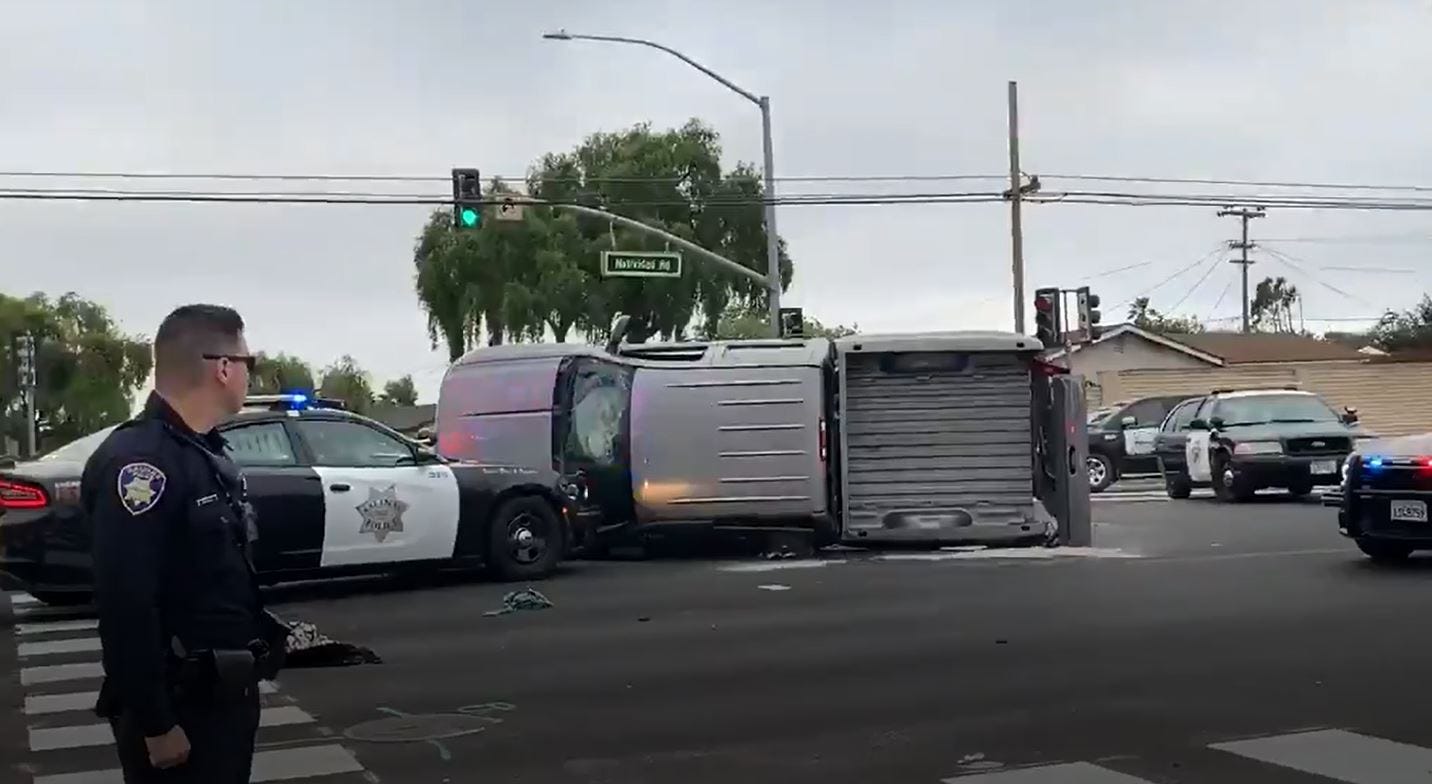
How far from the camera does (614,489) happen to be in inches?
626

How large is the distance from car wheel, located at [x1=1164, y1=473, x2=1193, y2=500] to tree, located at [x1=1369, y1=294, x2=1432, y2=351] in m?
32.3

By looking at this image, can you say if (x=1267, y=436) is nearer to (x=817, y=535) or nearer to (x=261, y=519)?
(x=817, y=535)

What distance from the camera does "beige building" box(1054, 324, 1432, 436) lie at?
4381 cm

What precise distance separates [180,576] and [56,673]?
255 inches

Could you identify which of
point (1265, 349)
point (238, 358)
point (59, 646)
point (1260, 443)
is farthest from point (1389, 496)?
point (1265, 349)

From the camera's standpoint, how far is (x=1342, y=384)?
44281mm

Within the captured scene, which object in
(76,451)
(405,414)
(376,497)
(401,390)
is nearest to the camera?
(76,451)

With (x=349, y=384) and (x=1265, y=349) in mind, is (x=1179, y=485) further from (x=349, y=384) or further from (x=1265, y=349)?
(x=349, y=384)

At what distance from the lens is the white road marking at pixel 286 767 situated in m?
6.61

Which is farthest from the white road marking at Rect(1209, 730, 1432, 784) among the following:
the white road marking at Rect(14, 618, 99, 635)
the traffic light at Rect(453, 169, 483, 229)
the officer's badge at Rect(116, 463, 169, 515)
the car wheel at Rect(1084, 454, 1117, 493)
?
the car wheel at Rect(1084, 454, 1117, 493)

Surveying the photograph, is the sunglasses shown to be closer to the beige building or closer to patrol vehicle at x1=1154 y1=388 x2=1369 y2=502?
patrol vehicle at x1=1154 y1=388 x2=1369 y2=502

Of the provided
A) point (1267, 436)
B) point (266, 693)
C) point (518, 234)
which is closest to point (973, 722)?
point (266, 693)

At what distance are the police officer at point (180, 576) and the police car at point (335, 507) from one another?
807 cm

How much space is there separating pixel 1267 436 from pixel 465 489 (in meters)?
13.2
